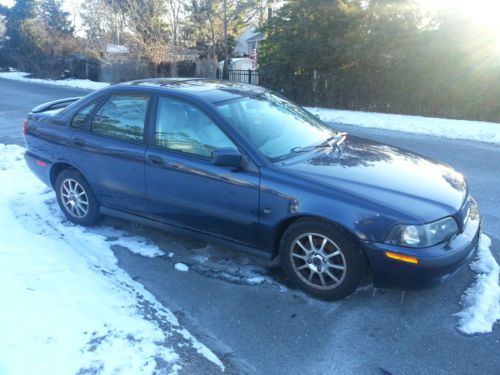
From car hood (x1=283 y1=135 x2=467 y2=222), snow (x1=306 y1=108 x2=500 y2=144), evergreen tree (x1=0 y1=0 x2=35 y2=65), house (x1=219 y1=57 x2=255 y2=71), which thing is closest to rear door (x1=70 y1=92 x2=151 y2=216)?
car hood (x1=283 y1=135 x2=467 y2=222)

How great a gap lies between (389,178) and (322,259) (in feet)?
2.64

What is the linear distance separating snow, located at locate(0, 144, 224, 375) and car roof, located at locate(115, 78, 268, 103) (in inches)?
59.0

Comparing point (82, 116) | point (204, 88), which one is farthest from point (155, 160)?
point (82, 116)

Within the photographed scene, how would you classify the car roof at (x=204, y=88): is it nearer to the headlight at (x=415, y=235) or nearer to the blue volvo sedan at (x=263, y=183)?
the blue volvo sedan at (x=263, y=183)

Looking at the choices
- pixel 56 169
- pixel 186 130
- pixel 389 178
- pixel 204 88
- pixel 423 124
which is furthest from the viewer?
pixel 423 124

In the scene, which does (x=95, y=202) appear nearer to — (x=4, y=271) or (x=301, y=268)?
(x=4, y=271)

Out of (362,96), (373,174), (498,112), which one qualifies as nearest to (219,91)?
(373,174)

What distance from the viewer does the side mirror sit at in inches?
133

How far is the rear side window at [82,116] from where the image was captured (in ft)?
14.7

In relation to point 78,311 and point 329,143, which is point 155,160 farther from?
point 329,143

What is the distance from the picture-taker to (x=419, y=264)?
2.96 m

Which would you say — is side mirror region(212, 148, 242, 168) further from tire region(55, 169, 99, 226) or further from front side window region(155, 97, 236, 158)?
tire region(55, 169, 99, 226)

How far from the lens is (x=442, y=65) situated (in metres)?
13.2

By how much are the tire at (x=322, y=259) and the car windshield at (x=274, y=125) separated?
0.65m
